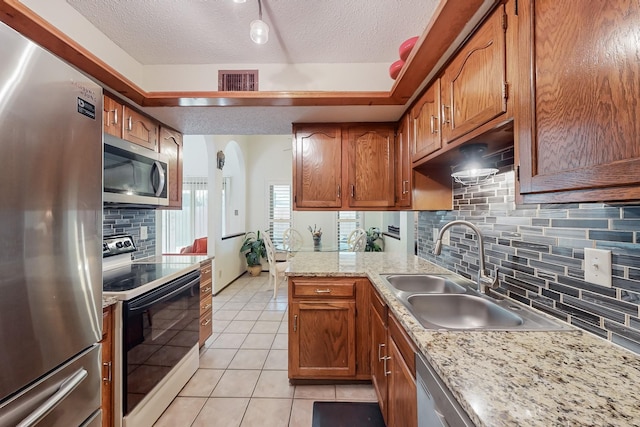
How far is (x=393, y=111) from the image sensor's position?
2127mm

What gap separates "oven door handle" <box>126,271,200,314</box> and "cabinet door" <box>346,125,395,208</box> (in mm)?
1446

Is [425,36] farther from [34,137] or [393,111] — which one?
[34,137]

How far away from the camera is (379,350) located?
1.63 metres

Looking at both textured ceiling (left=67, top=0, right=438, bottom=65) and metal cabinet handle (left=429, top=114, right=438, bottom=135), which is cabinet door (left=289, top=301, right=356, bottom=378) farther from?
textured ceiling (left=67, top=0, right=438, bottom=65)

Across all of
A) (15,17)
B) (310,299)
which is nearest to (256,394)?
(310,299)

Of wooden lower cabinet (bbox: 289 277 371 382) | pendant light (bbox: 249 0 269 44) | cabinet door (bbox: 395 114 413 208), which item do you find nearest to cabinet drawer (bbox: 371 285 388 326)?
wooden lower cabinet (bbox: 289 277 371 382)

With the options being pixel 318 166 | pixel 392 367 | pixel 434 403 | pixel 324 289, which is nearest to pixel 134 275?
pixel 324 289

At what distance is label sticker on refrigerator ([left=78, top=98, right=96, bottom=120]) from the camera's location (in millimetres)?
970

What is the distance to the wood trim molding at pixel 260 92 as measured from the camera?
3.66 feet

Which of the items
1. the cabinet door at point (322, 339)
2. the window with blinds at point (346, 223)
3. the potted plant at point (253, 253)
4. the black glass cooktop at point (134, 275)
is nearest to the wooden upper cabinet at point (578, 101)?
the cabinet door at point (322, 339)

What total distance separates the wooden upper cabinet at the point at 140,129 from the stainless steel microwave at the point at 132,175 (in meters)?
0.11

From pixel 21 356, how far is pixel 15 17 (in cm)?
136

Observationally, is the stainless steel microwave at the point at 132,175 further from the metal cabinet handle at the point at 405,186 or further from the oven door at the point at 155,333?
the metal cabinet handle at the point at 405,186

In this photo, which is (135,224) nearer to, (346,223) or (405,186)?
(405,186)
